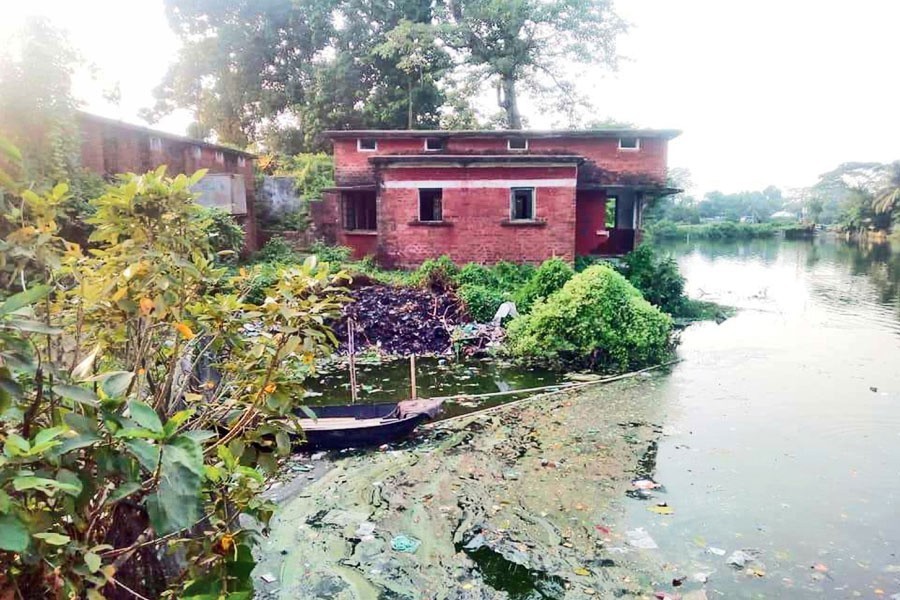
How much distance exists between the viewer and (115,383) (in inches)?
74.8

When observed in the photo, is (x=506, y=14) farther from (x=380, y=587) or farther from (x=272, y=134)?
(x=380, y=587)

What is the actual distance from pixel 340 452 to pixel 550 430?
2.78 meters

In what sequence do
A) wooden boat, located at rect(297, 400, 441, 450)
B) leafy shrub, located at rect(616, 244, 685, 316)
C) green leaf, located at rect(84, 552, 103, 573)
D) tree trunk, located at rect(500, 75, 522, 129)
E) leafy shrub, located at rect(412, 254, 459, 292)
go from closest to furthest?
1. green leaf, located at rect(84, 552, 103, 573)
2. wooden boat, located at rect(297, 400, 441, 450)
3. leafy shrub, located at rect(412, 254, 459, 292)
4. leafy shrub, located at rect(616, 244, 685, 316)
5. tree trunk, located at rect(500, 75, 522, 129)

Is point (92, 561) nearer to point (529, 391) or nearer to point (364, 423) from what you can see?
point (364, 423)

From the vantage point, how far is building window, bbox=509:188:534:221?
653 inches

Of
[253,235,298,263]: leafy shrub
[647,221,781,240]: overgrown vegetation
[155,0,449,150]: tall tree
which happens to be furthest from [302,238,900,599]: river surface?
[647,221,781,240]: overgrown vegetation

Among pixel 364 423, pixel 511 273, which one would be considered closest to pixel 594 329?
pixel 511 273

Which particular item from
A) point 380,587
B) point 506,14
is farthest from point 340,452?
point 506,14

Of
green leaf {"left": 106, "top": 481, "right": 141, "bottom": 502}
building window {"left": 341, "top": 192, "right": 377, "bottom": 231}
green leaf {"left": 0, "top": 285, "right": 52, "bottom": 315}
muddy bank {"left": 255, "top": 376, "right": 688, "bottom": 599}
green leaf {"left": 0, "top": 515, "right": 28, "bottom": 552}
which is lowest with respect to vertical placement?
muddy bank {"left": 255, "top": 376, "right": 688, "bottom": 599}

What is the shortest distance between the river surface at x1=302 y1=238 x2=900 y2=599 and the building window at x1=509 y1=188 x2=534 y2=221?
16.8ft

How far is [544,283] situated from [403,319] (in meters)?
3.36

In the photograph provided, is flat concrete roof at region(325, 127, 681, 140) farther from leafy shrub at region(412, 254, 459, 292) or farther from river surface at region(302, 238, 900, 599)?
river surface at region(302, 238, 900, 599)

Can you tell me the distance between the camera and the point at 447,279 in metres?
14.8

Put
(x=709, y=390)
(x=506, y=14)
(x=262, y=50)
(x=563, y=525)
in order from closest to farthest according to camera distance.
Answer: (x=563, y=525)
(x=709, y=390)
(x=506, y=14)
(x=262, y=50)
